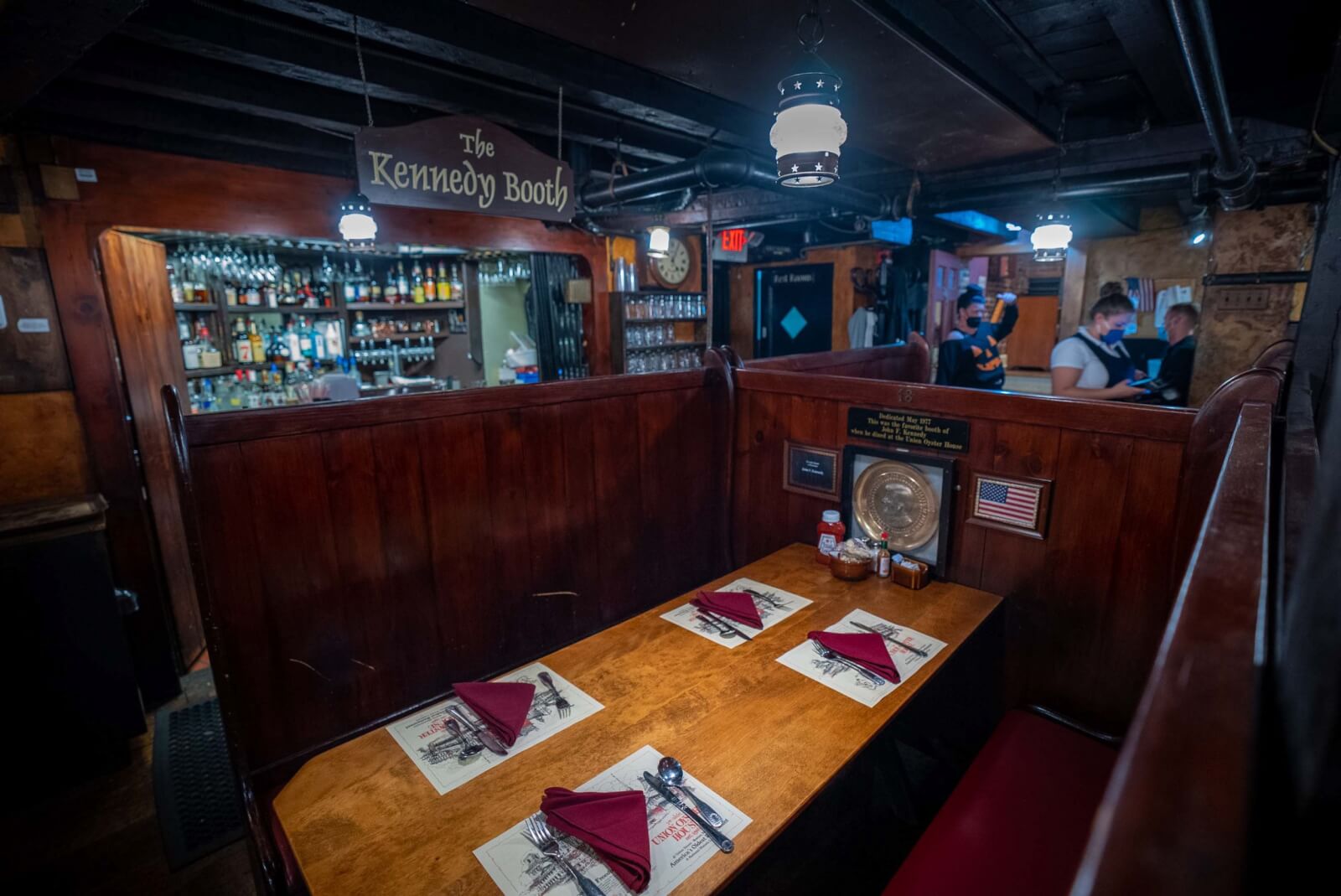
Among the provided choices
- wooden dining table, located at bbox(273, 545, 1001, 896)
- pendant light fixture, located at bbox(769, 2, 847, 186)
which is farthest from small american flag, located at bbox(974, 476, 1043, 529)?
pendant light fixture, located at bbox(769, 2, 847, 186)

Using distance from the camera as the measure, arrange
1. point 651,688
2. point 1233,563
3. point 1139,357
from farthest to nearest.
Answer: point 1139,357 → point 651,688 → point 1233,563

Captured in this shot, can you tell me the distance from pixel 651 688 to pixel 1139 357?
8221mm

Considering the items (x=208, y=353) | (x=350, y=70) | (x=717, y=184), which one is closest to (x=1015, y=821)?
(x=717, y=184)

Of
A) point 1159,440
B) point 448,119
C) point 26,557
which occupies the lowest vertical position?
point 26,557

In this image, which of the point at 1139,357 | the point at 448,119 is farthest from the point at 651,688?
the point at 1139,357

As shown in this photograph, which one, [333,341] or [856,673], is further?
[333,341]

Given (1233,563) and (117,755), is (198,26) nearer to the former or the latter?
(117,755)

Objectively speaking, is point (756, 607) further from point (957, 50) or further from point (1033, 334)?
point (1033, 334)

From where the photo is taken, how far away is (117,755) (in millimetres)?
2725

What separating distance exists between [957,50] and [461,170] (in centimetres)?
202

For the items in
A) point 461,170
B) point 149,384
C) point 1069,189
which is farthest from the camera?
point 1069,189

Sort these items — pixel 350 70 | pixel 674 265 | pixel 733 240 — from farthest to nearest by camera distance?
pixel 733 240 → pixel 674 265 → pixel 350 70

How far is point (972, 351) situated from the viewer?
420 centimetres

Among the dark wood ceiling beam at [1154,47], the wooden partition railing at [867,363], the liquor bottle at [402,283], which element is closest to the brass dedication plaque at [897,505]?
the wooden partition railing at [867,363]
